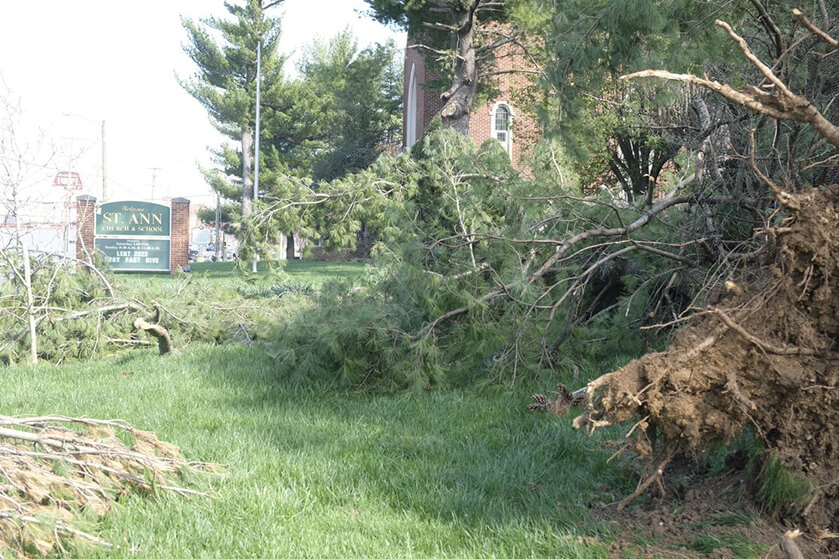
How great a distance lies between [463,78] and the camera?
18.2 m

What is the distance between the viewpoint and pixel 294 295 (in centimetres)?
1049

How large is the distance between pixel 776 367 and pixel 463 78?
1601cm

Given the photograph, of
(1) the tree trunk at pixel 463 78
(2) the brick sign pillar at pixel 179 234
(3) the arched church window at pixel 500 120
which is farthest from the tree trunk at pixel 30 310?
(3) the arched church window at pixel 500 120

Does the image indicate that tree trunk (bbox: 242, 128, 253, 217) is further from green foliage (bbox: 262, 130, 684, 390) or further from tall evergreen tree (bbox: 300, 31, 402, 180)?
green foliage (bbox: 262, 130, 684, 390)

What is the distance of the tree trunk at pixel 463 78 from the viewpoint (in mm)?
17775

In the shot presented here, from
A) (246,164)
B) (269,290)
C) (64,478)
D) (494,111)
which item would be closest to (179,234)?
(494,111)

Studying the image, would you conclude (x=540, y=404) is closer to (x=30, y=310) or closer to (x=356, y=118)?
(x=30, y=310)

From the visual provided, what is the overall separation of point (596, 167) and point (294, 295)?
15.2 meters

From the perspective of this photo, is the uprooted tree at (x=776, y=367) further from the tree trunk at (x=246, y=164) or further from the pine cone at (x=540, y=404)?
the tree trunk at (x=246, y=164)

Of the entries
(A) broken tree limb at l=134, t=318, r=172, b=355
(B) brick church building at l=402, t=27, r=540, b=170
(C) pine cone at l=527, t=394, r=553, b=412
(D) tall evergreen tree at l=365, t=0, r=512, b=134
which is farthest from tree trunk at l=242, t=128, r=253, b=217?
(C) pine cone at l=527, t=394, r=553, b=412

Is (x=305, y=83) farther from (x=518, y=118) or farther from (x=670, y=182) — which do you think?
(x=670, y=182)

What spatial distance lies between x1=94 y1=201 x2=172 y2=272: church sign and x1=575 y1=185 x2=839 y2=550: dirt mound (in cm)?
2311

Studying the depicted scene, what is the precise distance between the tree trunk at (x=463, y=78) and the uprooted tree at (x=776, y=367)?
1475cm

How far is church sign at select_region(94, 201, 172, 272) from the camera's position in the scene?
24141mm
